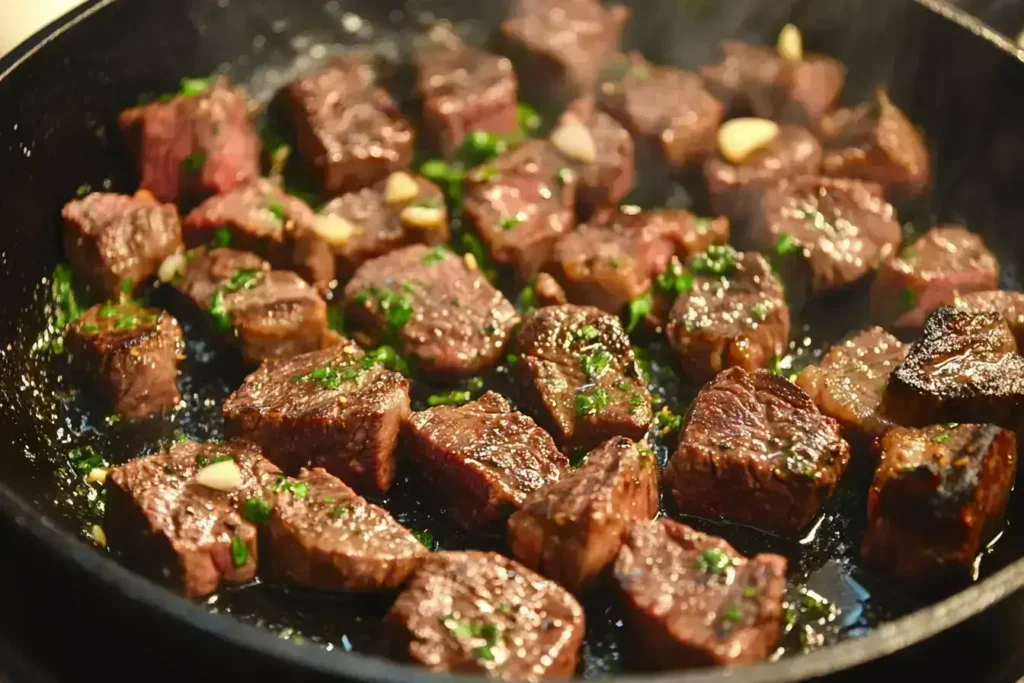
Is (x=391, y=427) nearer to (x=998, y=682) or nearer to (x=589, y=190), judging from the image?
(x=589, y=190)

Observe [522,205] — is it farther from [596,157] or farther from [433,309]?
[433,309]

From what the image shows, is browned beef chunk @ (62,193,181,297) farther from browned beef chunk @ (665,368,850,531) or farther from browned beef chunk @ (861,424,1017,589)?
browned beef chunk @ (861,424,1017,589)

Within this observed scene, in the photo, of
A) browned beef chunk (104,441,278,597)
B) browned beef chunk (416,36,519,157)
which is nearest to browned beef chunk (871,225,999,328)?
browned beef chunk (416,36,519,157)

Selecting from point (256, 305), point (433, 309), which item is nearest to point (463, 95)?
point (433, 309)

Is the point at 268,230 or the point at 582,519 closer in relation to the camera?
the point at 582,519

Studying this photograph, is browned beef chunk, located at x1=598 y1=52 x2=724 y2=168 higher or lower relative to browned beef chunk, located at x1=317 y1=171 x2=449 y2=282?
lower

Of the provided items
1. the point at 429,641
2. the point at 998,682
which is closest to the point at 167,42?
the point at 429,641
